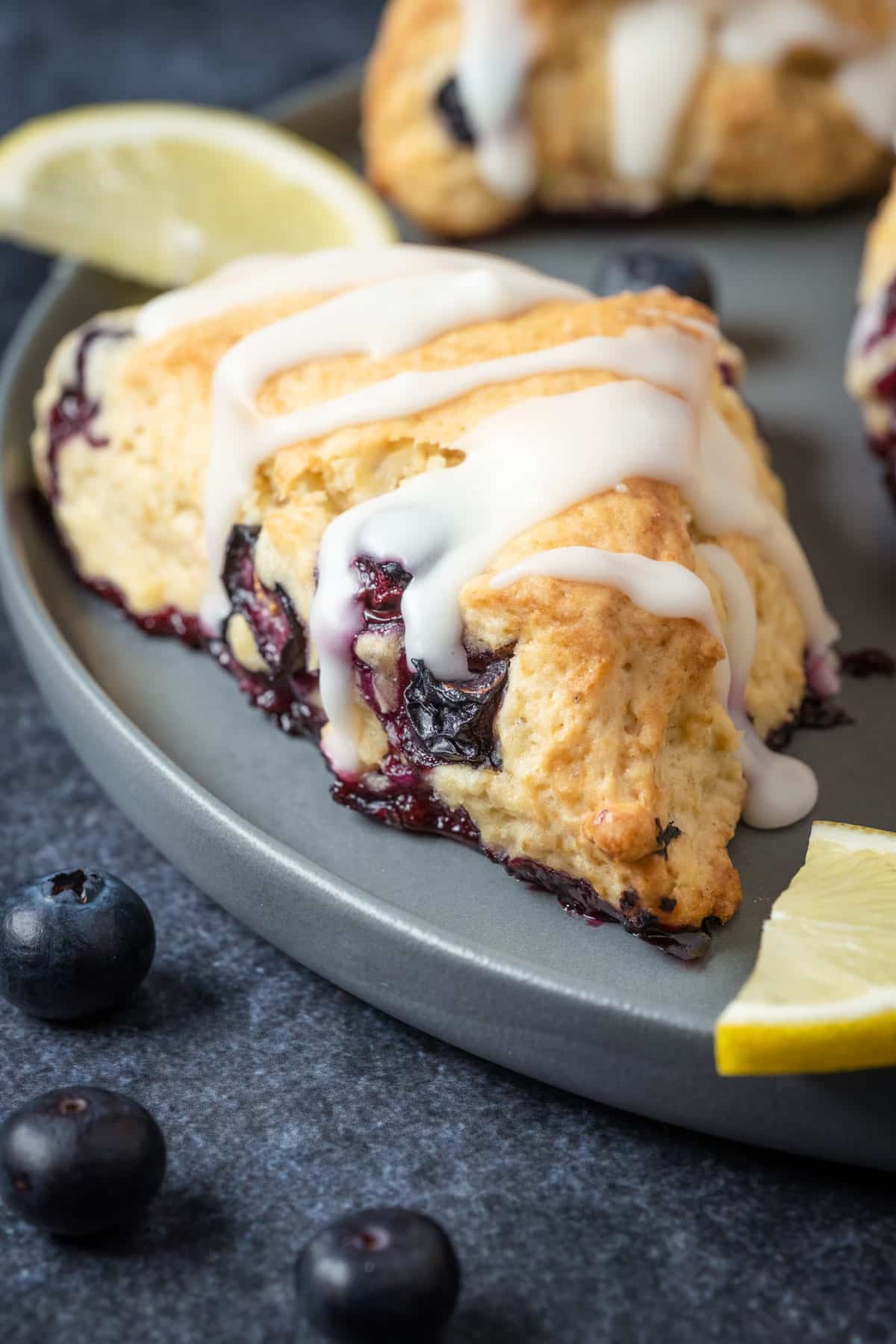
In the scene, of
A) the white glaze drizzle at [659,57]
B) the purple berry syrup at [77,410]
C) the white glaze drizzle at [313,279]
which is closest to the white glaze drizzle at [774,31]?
the white glaze drizzle at [659,57]

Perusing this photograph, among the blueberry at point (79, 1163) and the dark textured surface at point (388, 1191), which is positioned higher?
the blueberry at point (79, 1163)

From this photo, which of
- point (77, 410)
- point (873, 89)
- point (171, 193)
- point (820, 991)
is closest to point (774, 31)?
point (873, 89)

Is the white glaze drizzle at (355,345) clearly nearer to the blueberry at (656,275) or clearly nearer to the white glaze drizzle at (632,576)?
the white glaze drizzle at (632,576)

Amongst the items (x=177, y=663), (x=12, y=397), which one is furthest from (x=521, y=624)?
(x=12, y=397)

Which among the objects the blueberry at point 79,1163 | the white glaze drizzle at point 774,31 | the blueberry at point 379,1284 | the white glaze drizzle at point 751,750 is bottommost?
the blueberry at point 79,1163

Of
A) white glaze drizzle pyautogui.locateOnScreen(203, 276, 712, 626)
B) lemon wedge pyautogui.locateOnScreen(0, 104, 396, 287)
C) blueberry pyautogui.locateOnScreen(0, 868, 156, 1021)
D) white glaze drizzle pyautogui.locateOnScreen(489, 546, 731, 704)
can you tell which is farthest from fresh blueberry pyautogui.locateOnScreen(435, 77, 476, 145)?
blueberry pyautogui.locateOnScreen(0, 868, 156, 1021)

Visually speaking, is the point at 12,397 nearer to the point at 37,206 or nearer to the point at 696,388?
the point at 37,206

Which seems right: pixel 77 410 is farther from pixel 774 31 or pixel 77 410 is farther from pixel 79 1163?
pixel 774 31
